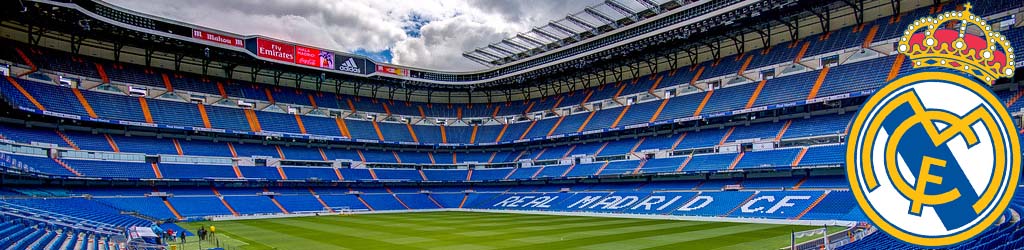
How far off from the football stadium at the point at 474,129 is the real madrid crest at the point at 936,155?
2028cm

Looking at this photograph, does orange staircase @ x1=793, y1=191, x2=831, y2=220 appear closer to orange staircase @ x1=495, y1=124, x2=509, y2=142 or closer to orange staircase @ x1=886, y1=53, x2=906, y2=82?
orange staircase @ x1=886, y1=53, x2=906, y2=82

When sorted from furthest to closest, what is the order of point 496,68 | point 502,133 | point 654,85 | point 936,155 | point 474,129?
point 474,129 → point 502,133 → point 496,68 → point 654,85 → point 936,155

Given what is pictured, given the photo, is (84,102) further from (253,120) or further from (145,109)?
(253,120)

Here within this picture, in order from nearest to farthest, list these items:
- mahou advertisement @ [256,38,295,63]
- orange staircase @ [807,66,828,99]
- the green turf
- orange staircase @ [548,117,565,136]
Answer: the green turf, orange staircase @ [807,66,828,99], mahou advertisement @ [256,38,295,63], orange staircase @ [548,117,565,136]

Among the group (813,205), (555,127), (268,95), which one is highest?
(268,95)

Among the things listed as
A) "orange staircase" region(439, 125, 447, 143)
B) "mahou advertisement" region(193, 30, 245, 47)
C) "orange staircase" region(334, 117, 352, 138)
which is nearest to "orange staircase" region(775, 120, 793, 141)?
"orange staircase" region(439, 125, 447, 143)

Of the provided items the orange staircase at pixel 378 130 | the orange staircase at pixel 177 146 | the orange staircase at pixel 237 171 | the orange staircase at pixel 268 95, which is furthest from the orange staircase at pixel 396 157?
the orange staircase at pixel 177 146

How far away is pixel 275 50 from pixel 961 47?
62.2 m

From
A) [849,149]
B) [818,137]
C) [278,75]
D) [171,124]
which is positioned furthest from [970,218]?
[278,75]

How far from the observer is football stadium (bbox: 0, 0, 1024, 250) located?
3822 cm

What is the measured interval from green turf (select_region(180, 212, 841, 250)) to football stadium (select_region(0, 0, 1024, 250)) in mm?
288

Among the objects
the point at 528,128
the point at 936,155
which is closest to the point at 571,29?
the point at 528,128

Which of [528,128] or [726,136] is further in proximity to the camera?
[528,128]

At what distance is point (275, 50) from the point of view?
196ft
